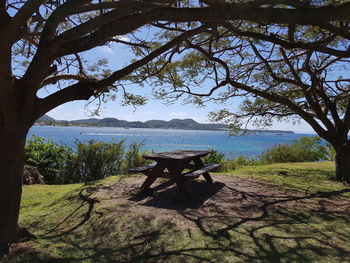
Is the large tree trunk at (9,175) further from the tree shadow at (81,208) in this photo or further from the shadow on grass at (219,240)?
the tree shadow at (81,208)

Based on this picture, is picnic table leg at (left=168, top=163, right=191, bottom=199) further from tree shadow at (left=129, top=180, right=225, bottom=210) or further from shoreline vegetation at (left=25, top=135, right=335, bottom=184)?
shoreline vegetation at (left=25, top=135, right=335, bottom=184)

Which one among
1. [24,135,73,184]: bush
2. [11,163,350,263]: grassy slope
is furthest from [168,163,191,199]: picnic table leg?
[24,135,73,184]: bush

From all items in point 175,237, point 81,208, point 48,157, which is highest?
point 48,157

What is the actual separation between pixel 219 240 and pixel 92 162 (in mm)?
6167

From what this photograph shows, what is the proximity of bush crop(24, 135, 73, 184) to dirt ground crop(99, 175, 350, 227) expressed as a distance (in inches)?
144

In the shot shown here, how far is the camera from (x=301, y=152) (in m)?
14.3

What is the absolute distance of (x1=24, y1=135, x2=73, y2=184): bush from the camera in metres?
9.30

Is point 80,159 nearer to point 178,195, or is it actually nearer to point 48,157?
point 48,157

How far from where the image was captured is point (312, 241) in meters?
3.41

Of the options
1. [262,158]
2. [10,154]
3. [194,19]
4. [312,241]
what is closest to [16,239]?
[10,154]

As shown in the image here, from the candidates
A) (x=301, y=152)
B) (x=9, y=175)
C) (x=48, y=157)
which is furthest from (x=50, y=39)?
(x=301, y=152)

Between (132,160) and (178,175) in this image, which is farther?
(132,160)

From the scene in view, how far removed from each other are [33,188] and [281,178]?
7.13 metres

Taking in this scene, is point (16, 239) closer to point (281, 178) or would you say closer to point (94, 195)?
point (94, 195)
